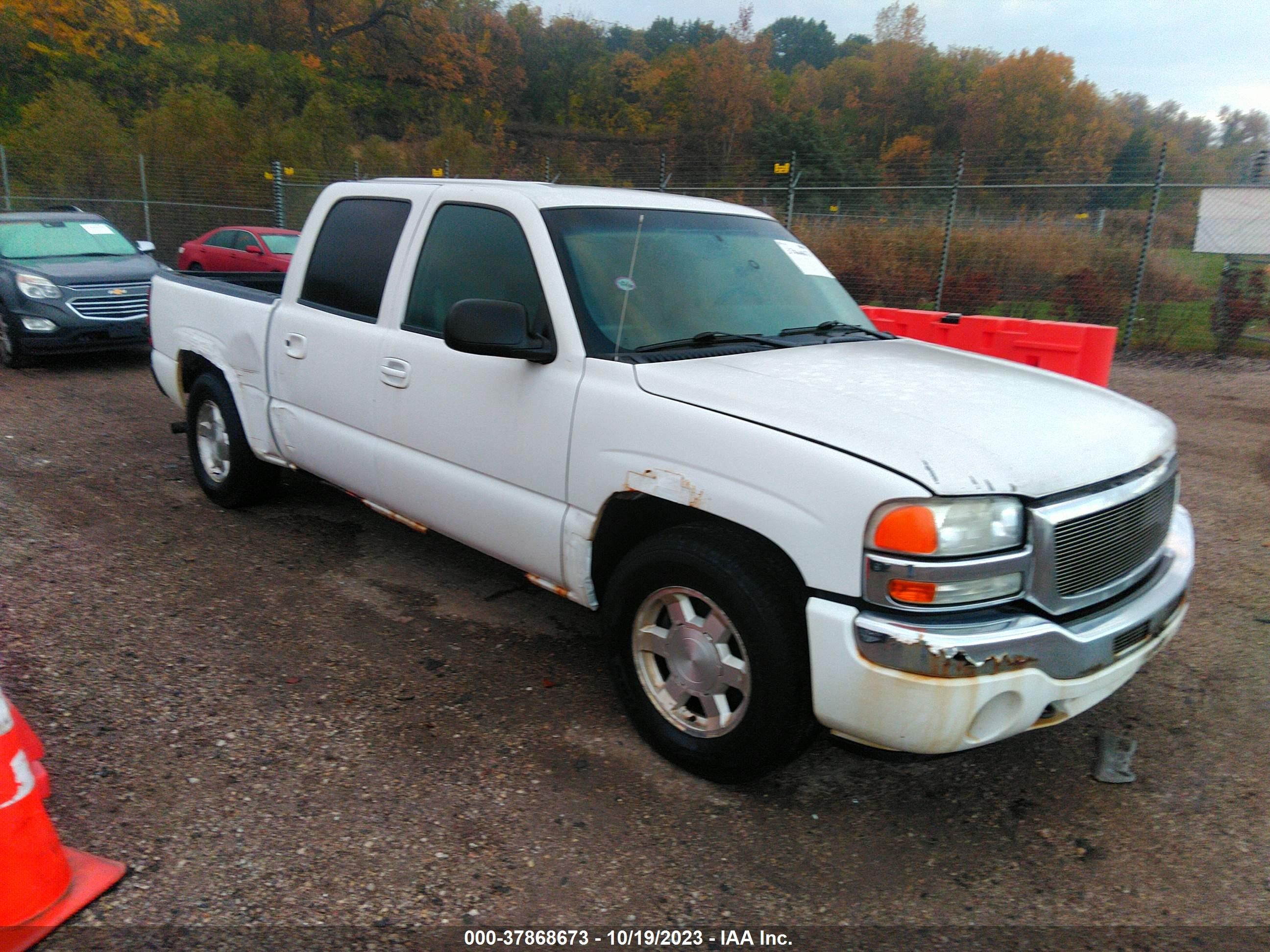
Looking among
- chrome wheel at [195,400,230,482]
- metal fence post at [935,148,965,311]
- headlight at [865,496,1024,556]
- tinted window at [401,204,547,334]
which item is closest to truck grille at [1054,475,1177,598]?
headlight at [865,496,1024,556]

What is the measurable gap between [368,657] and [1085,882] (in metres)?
2.75

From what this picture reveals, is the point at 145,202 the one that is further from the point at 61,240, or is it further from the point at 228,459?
the point at 228,459

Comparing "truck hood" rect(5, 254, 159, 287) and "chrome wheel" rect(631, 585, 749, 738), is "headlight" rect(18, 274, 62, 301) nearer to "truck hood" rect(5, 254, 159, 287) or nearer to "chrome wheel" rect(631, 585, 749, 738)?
"truck hood" rect(5, 254, 159, 287)

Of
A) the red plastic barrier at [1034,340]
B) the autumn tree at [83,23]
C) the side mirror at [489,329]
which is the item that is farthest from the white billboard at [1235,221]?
the autumn tree at [83,23]

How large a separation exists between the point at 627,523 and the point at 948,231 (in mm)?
12043

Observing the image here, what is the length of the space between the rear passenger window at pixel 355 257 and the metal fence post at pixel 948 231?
10775mm

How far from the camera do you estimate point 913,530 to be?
95.7 inches

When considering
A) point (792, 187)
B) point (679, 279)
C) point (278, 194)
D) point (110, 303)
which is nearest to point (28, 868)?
point (679, 279)

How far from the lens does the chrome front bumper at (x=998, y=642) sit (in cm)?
242

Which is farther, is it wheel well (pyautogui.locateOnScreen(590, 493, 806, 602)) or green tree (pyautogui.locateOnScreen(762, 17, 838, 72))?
green tree (pyautogui.locateOnScreen(762, 17, 838, 72))

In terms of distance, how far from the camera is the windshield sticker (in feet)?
13.7

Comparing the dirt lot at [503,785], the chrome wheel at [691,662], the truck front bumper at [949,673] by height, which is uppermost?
the truck front bumper at [949,673]

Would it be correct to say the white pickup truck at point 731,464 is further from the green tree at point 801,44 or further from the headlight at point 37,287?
the green tree at point 801,44

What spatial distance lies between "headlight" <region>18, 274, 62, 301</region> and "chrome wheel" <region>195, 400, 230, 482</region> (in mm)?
5449
